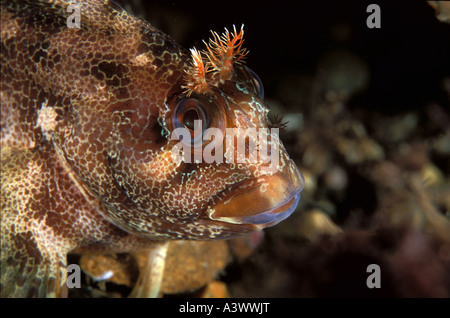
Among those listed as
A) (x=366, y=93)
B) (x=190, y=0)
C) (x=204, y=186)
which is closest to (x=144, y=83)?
(x=204, y=186)

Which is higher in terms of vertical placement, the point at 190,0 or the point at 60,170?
the point at 190,0

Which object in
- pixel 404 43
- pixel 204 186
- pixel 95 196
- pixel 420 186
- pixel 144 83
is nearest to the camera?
pixel 204 186

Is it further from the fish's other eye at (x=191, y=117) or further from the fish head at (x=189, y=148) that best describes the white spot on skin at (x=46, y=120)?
the fish's other eye at (x=191, y=117)

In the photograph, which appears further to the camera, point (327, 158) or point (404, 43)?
point (327, 158)

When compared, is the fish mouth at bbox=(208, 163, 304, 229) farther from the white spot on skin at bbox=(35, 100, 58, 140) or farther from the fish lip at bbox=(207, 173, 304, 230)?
the white spot on skin at bbox=(35, 100, 58, 140)

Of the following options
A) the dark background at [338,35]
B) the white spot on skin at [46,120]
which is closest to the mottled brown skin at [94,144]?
the white spot on skin at [46,120]

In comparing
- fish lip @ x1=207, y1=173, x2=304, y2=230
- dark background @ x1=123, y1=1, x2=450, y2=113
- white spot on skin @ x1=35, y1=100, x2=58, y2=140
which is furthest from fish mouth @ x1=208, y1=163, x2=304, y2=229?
dark background @ x1=123, y1=1, x2=450, y2=113

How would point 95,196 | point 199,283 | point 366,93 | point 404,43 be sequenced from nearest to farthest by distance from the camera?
point 95,196 < point 404,43 < point 366,93 < point 199,283

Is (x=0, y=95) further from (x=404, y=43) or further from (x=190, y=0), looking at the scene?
(x=404, y=43)
